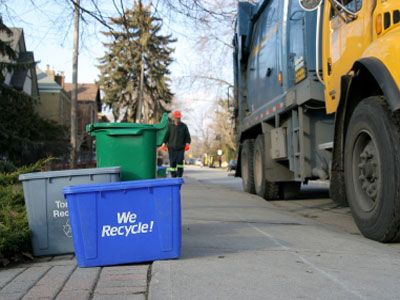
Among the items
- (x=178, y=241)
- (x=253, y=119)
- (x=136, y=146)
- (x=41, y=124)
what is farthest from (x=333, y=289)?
(x=41, y=124)

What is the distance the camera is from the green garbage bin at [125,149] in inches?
220

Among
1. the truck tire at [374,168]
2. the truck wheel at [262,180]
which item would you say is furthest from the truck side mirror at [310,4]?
the truck wheel at [262,180]

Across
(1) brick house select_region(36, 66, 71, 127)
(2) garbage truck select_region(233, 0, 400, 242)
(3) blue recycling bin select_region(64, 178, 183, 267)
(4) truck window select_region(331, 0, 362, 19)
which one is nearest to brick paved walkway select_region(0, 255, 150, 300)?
(3) blue recycling bin select_region(64, 178, 183, 267)

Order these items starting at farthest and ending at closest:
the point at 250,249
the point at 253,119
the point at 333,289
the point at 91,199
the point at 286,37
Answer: the point at 253,119
the point at 286,37
the point at 250,249
the point at 91,199
the point at 333,289

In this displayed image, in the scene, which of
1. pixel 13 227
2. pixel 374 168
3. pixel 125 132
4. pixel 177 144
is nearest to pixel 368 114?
pixel 374 168

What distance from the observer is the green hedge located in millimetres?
4902

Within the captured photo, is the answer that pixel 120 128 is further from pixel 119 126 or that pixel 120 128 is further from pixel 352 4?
pixel 352 4

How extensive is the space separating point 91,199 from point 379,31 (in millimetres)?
3362

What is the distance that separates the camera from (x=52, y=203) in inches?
199

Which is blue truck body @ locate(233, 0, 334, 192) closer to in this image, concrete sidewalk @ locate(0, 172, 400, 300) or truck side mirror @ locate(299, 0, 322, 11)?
truck side mirror @ locate(299, 0, 322, 11)

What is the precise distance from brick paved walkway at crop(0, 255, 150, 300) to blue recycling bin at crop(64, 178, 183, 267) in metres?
0.14

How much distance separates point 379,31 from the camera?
18.1 feet

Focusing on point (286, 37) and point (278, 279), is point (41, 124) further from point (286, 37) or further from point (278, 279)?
point (278, 279)

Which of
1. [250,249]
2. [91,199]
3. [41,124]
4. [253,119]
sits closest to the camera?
[91,199]
